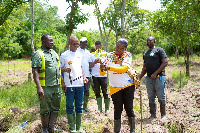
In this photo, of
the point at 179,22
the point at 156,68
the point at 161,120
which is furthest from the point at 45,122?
the point at 179,22

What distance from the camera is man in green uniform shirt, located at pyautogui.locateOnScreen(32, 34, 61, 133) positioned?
10.8 ft

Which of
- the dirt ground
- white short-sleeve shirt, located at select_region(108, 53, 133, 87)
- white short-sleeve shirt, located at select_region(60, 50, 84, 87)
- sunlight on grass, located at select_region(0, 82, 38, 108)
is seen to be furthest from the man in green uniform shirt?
sunlight on grass, located at select_region(0, 82, 38, 108)

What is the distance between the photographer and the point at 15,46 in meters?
27.7

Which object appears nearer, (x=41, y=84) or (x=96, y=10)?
(x=41, y=84)

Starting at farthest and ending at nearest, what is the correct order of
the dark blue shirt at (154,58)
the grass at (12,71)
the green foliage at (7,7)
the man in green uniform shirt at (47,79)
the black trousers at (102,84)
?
the grass at (12,71)
the green foliage at (7,7)
the black trousers at (102,84)
the dark blue shirt at (154,58)
the man in green uniform shirt at (47,79)

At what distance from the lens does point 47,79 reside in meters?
3.43

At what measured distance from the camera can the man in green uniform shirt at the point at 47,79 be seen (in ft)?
10.8

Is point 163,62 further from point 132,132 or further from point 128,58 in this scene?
point 132,132

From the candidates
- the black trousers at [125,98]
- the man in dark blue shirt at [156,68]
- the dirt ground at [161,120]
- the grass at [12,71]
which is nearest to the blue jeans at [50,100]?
the dirt ground at [161,120]

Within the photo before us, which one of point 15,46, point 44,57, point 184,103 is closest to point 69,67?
point 44,57

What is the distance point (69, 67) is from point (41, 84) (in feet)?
2.16

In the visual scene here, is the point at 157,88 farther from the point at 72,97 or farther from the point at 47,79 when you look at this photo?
the point at 47,79

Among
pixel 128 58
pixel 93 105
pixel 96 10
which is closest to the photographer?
pixel 128 58

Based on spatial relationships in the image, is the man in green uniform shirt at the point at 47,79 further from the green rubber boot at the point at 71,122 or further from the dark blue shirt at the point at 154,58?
the dark blue shirt at the point at 154,58
